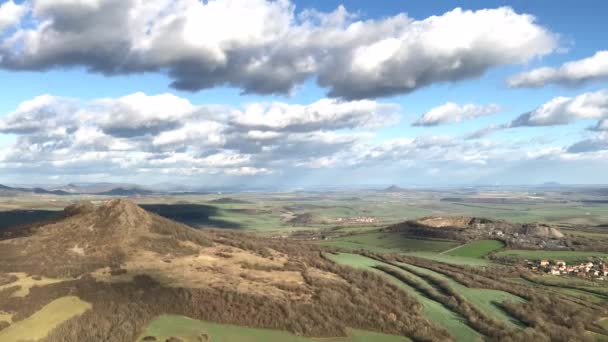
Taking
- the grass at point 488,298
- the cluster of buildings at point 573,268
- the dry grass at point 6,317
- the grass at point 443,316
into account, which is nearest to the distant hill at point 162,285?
the dry grass at point 6,317

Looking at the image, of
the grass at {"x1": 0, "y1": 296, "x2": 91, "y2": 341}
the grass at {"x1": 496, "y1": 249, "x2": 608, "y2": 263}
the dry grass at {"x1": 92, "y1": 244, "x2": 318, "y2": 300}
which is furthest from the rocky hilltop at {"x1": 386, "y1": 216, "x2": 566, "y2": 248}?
the grass at {"x1": 0, "y1": 296, "x2": 91, "y2": 341}

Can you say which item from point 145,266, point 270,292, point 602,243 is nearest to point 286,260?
point 270,292

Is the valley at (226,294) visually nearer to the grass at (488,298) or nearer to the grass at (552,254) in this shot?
the grass at (488,298)

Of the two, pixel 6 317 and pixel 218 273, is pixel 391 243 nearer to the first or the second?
pixel 218 273

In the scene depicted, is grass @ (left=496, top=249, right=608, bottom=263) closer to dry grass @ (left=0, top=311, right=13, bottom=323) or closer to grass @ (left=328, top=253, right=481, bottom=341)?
grass @ (left=328, top=253, right=481, bottom=341)

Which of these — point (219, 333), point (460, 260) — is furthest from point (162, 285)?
point (460, 260)
